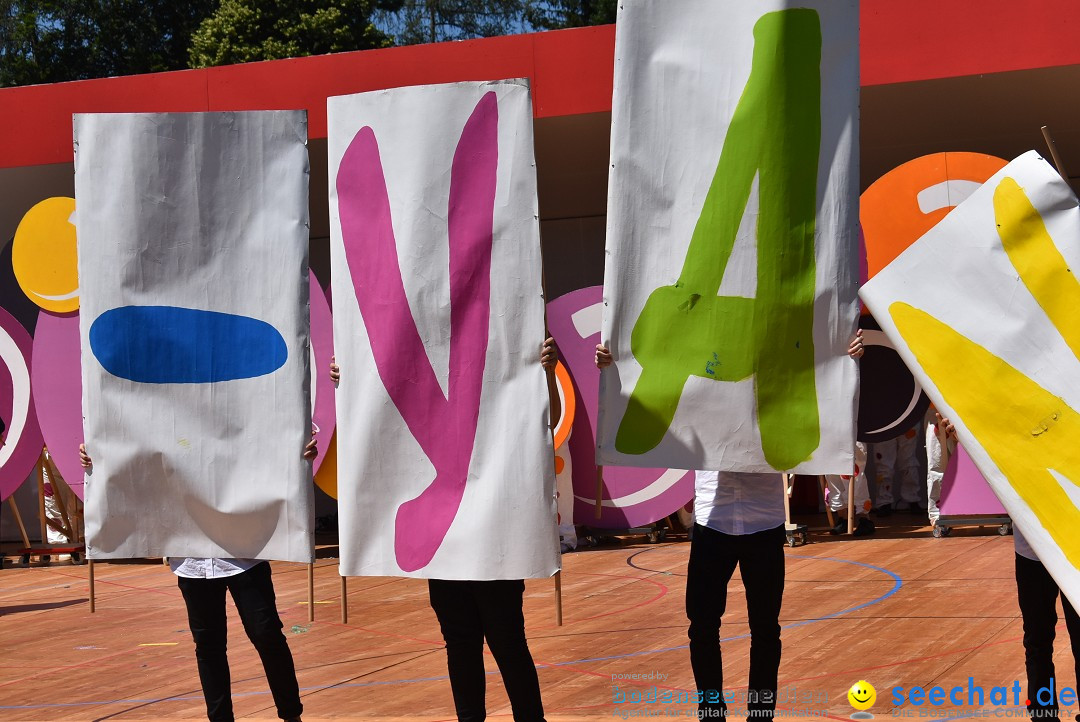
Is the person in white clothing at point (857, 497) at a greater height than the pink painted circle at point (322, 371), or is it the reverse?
the pink painted circle at point (322, 371)

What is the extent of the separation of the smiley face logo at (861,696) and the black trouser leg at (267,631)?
2.26 meters

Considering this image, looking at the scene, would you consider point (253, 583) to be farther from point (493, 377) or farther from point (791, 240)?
point (791, 240)

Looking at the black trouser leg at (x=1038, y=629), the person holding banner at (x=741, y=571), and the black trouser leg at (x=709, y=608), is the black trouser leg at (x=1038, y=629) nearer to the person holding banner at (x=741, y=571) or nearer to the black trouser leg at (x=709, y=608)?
the person holding banner at (x=741, y=571)

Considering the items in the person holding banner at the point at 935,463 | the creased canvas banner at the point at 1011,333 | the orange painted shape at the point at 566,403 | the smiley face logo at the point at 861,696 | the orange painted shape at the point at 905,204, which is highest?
the orange painted shape at the point at 905,204

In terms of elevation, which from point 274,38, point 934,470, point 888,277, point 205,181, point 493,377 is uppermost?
point 274,38

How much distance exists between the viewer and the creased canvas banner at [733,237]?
13.4ft

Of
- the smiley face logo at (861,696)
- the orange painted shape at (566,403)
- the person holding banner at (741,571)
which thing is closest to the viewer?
the person holding banner at (741,571)

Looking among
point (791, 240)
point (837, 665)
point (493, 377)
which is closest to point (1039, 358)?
point (791, 240)

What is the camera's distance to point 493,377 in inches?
166

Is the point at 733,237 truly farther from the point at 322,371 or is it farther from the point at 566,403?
the point at 566,403

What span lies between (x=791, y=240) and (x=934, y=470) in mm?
7591

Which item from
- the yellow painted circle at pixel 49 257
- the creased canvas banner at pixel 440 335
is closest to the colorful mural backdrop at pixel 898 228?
the creased canvas banner at pixel 440 335

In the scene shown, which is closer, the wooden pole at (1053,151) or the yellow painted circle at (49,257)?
the wooden pole at (1053,151)

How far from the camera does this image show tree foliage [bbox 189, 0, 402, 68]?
1081 inches
